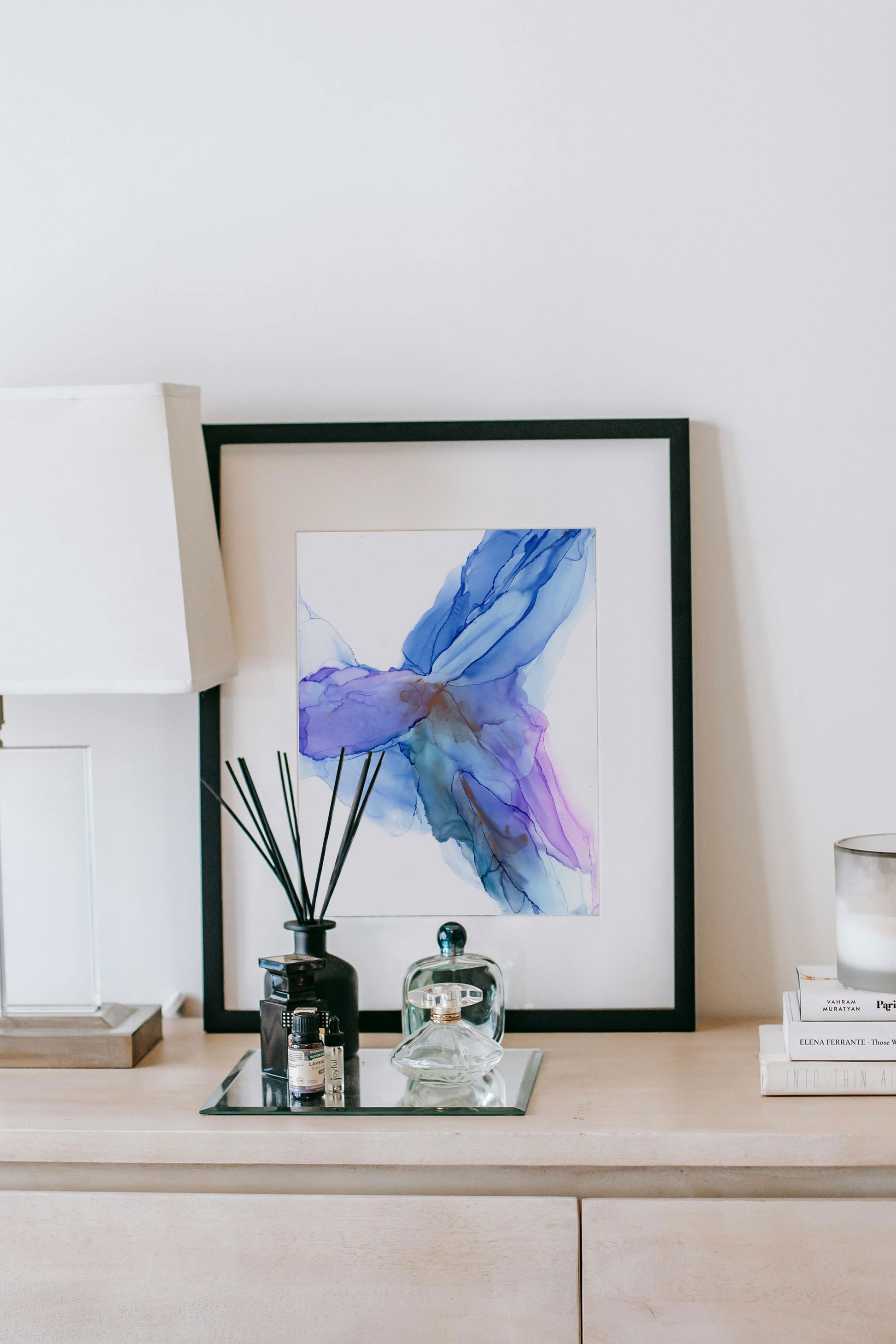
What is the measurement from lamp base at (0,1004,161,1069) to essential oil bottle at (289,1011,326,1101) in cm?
21

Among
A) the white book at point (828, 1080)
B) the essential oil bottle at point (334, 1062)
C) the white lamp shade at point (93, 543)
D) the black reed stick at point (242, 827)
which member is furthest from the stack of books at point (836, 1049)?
the white lamp shade at point (93, 543)

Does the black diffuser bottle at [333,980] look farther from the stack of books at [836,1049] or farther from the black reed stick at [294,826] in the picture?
the stack of books at [836,1049]

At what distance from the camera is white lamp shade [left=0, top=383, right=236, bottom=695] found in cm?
107

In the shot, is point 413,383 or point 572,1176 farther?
point 413,383

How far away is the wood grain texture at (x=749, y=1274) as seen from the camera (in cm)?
90

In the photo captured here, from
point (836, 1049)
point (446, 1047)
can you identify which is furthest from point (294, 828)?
point (836, 1049)

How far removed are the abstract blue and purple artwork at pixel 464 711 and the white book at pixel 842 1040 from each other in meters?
0.27

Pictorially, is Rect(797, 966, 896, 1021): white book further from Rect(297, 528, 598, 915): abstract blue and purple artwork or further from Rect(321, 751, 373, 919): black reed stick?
Rect(321, 751, 373, 919): black reed stick

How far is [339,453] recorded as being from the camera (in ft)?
4.06

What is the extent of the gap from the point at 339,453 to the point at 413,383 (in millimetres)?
119

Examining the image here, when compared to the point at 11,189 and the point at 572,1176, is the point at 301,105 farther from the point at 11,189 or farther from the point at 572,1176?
the point at 572,1176

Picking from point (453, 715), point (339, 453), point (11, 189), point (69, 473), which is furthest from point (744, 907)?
point (11, 189)

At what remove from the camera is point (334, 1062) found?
1.02 m

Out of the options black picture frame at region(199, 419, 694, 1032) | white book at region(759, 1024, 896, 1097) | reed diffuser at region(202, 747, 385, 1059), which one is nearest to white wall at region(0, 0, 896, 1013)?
black picture frame at region(199, 419, 694, 1032)
